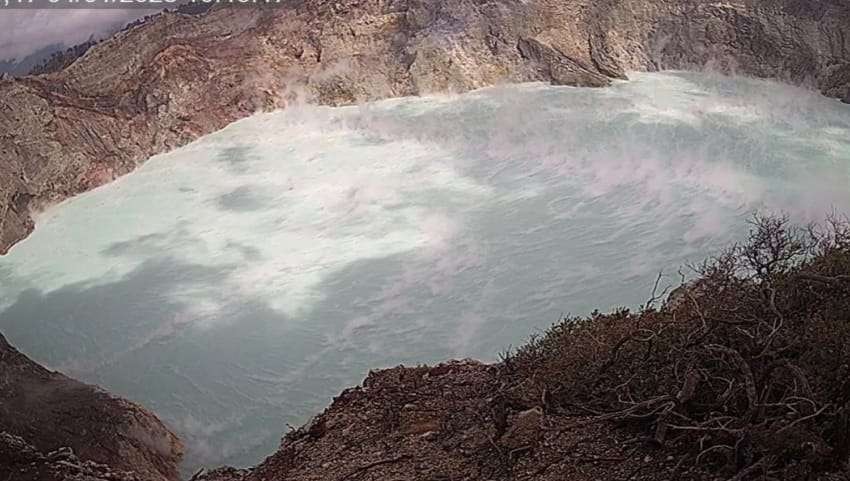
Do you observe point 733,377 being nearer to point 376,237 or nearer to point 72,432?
point 72,432

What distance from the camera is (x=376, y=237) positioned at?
17.2 metres

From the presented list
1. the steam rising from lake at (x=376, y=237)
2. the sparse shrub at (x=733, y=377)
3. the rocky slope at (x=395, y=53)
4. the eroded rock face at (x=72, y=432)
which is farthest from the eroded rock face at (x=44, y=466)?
the rocky slope at (x=395, y=53)

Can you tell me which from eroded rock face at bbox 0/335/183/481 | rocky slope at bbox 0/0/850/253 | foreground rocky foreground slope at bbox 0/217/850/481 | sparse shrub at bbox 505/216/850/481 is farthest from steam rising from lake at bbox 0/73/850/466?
sparse shrub at bbox 505/216/850/481

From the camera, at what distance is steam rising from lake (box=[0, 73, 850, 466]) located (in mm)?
13336

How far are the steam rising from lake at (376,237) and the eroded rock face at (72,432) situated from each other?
2.60ft

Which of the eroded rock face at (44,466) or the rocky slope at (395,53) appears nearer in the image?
the eroded rock face at (44,466)

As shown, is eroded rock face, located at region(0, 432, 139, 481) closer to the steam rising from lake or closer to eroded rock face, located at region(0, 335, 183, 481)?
eroded rock face, located at region(0, 335, 183, 481)

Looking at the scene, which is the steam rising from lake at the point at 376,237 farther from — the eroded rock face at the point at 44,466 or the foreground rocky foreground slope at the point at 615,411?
the foreground rocky foreground slope at the point at 615,411

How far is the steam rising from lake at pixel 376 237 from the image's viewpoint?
525 inches

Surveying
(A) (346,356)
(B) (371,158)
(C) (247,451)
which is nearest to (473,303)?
(A) (346,356)

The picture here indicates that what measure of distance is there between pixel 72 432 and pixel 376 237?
8.34 metres

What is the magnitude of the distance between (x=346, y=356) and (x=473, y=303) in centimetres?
235

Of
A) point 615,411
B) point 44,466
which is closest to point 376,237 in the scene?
point 44,466

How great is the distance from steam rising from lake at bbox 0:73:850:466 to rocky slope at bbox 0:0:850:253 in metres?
1.80
